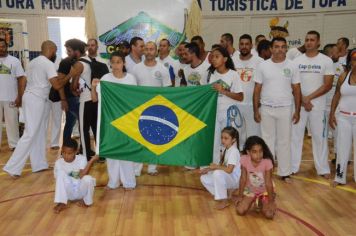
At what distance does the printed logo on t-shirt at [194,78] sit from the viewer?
5641 mm

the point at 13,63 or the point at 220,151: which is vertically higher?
the point at 13,63

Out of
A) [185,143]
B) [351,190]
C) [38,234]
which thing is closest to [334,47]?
[351,190]

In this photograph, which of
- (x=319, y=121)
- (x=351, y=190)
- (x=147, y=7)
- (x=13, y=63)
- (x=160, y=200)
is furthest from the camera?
(x=147, y=7)

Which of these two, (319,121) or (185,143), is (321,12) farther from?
(185,143)

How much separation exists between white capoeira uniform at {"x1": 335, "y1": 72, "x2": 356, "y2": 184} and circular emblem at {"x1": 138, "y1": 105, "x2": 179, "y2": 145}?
6.53 ft

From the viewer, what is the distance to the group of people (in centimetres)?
441

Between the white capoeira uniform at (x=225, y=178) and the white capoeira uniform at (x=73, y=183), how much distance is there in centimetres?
126

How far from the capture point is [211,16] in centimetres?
1093

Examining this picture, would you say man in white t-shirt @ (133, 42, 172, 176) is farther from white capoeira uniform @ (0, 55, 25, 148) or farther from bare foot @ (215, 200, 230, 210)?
white capoeira uniform @ (0, 55, 25, 148)

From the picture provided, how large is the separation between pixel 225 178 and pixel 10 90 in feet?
14.1

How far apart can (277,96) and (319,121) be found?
A: 0.72 meters

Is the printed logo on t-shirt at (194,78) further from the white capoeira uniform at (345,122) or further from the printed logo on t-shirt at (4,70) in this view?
the printed logo on t-shirt at (4,70)

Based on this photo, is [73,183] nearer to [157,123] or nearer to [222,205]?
[157,123]

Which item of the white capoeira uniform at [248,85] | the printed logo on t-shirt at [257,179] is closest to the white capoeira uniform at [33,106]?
the white capoeira uniform at [248,85]
